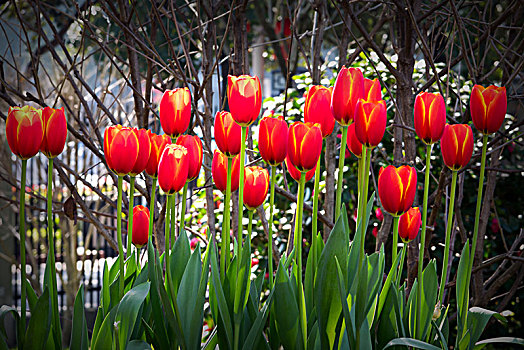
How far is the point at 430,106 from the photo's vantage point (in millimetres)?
1082

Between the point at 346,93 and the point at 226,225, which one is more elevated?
the point at 346,93

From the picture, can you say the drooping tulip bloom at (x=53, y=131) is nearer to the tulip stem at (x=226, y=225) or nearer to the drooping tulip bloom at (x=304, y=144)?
the tulip stem at (x=226, y=225)

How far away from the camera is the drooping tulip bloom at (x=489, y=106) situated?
1.11 m

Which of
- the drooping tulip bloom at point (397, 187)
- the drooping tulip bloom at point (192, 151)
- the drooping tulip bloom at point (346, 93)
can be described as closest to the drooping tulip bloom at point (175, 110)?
the drooping tulip bloom at point (192, 151)

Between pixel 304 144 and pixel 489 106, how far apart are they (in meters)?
0.38

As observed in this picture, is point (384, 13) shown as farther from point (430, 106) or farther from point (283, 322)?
point (283, 322)

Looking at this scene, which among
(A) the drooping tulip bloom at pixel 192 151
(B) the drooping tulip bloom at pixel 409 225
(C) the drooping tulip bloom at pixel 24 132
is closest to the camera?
(C) the drooping tulip bloom at pixel 24 132

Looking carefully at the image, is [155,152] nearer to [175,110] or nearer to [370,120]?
[175,110]

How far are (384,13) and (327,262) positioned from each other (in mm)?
1318

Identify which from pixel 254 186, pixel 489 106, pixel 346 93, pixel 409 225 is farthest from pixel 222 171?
pixel 489 106

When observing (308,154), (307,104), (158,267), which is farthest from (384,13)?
(158,267)

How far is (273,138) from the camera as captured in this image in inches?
41.5

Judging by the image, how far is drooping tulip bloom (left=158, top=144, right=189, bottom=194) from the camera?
1.04 metres

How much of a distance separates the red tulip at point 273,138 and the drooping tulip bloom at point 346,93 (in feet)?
0.37
